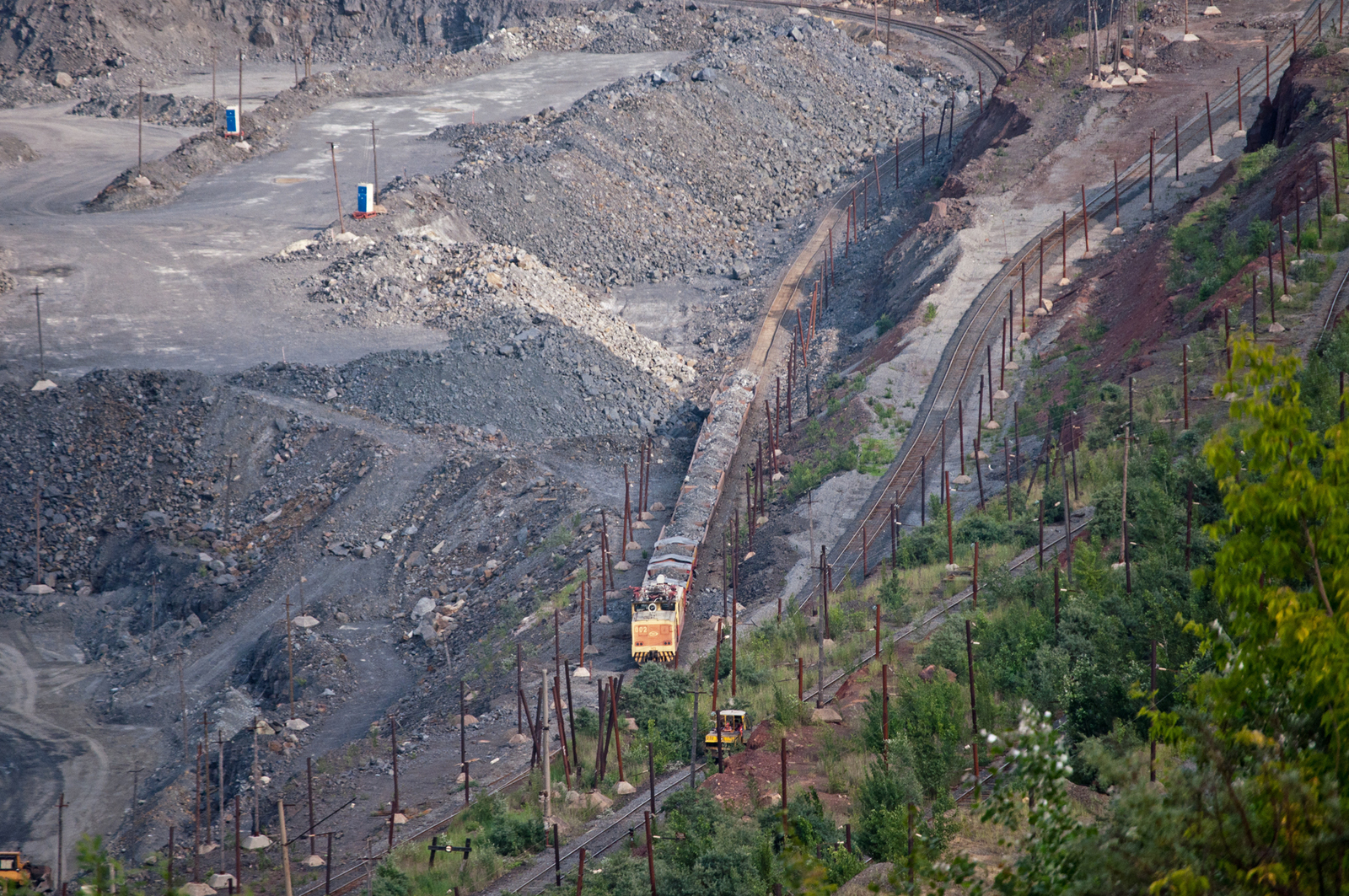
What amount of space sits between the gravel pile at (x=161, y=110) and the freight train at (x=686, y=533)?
41.7m

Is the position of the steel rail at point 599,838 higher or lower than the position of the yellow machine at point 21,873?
higher

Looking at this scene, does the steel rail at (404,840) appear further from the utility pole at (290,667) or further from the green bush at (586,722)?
the utility pole at (290,667)

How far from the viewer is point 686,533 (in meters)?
34.3

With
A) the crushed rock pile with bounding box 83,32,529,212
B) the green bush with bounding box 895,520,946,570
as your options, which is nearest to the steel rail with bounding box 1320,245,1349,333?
the green bush with bounding box 895,520,946,570

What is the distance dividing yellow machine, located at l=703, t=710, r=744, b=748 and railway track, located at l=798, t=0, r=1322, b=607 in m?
7.62

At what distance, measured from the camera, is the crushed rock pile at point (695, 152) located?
5506cm

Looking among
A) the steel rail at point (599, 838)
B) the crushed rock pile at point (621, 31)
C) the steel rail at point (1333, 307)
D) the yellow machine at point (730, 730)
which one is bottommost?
the steel rail at point (599, 838)

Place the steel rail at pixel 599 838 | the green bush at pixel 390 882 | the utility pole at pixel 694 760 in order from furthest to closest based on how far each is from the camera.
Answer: the utility pole at pixel 694 760, the steel rail at pixel 599 838, the green bush at pixel 390 882

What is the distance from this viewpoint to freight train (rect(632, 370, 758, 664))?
29.2 m

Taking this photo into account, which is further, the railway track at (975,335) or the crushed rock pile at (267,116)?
the crushed rock pile at (267,116)

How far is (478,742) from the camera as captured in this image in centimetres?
2719

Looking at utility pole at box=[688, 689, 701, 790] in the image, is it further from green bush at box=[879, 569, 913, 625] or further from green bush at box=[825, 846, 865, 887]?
green bush at box=[879, 569, 913, 625]

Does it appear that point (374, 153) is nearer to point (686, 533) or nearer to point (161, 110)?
point (161, 110)

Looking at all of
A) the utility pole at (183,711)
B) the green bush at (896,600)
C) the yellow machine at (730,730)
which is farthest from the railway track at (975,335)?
the utility pole at (183,711)
